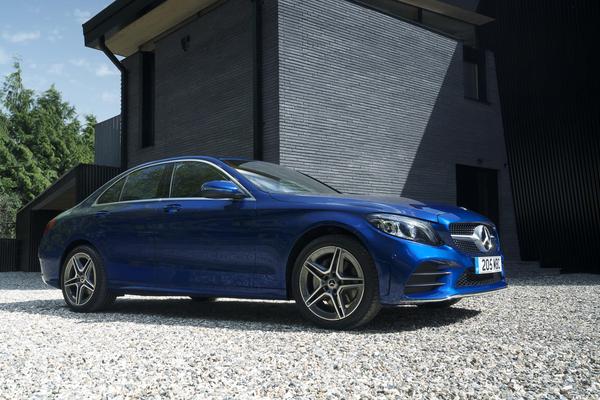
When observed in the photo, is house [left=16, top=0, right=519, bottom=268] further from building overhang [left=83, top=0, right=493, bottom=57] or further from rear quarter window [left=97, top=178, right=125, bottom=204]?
rear quarter window [left=97, top=178, right=125, bottom=204]

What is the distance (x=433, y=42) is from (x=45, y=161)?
33.4 metres

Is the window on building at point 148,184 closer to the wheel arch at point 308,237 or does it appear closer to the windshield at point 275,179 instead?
the windshield at point 275,179

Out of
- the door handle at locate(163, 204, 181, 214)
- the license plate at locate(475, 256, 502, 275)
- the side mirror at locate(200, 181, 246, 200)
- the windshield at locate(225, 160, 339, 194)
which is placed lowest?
the license plate at locate(475, 256, 502, 275)

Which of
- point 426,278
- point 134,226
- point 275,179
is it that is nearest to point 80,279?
point 134,226

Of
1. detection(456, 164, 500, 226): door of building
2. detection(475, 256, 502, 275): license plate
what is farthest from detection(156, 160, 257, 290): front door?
detection(456, 164, 500, 226): door of building

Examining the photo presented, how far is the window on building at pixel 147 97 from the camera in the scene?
17000mm

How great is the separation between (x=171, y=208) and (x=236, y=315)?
1227 millimetres

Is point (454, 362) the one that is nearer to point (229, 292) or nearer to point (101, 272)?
point (229, 292)

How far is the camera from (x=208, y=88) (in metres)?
14.1

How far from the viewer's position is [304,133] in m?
12.3

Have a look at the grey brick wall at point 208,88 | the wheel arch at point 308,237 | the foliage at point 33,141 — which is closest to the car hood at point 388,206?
the wheel arch at point 308,237

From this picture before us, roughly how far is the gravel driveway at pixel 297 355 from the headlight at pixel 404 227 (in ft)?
2.43

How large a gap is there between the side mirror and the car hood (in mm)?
340

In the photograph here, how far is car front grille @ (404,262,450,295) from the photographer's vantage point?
4.66m
